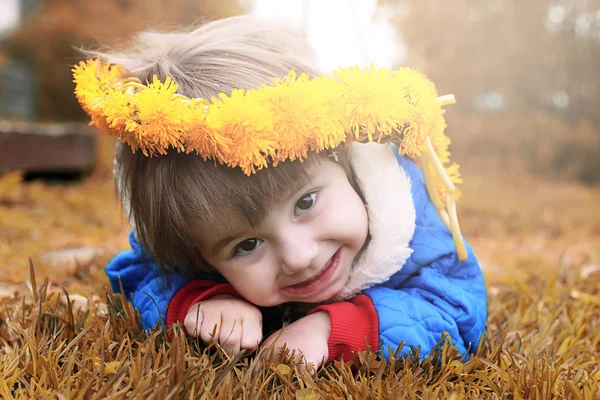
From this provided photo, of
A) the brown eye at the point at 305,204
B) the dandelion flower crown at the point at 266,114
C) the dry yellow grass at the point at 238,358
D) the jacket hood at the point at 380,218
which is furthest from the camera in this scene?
the jacket hood at the point at 380,218

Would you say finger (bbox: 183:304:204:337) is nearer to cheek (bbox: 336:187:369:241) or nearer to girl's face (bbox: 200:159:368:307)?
girl's face (bbox: 200:159:368:307)

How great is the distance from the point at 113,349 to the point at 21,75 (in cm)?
870

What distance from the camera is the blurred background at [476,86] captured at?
487cm

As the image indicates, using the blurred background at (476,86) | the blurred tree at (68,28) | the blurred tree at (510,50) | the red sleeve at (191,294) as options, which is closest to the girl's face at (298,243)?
the red sleeve at (191,294)

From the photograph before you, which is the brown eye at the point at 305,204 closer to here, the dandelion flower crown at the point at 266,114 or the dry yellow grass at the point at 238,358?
the dandelion flower crown at the point at 266,114

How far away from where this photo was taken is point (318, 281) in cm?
129

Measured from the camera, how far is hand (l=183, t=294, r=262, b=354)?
120 cm

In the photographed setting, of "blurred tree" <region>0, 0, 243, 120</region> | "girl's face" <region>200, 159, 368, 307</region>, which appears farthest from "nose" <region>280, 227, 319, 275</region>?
"blurred tree" <region>0, 0, 243, 120</region>

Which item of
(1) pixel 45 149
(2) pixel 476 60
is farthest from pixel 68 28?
(2) pixel 476 60

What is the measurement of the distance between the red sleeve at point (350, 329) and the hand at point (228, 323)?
0.17m

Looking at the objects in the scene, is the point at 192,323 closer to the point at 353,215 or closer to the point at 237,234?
the point at 237,234

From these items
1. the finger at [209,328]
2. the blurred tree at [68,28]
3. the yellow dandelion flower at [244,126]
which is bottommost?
the finger at [209,328]

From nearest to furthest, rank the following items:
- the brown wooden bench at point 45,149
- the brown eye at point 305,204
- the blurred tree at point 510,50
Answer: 1. the brown eye at point 305,204
2. the brown wooden bench at point 45,149
3. the blurred tree at point 510,50

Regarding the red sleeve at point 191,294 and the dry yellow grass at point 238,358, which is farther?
the red sleeve at point 191,294
